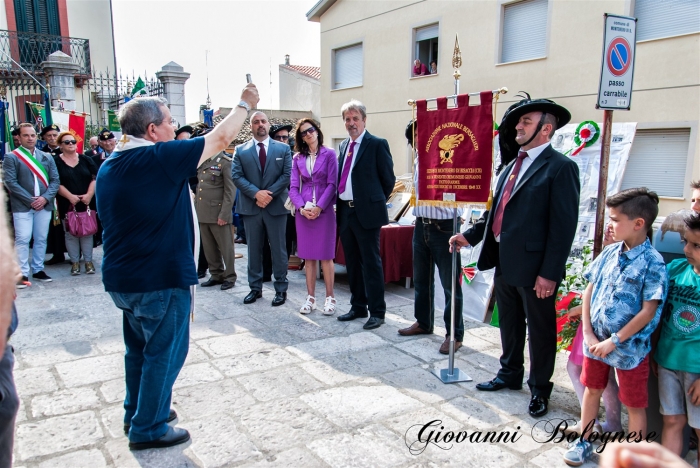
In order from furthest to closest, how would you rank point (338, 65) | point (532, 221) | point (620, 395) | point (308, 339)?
point (338, 65) < point (308, 339) < point (532, 221) < point (620, 395)

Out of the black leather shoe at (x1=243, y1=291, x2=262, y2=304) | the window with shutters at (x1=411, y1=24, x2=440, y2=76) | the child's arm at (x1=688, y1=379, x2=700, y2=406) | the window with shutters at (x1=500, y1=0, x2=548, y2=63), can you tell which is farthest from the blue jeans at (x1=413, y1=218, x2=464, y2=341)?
the window with shutters at (x1=411, y1=24, x2=440, y2=76)

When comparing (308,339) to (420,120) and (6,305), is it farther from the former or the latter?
(6,305)

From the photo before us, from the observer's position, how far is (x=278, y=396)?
132 inches

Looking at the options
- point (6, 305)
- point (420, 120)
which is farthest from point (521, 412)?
Answer: point (6, 305)

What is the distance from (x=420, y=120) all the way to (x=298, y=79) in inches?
950

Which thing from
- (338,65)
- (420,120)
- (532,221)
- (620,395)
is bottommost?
(620,395)

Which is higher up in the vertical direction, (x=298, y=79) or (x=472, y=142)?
(x=298, y=79)

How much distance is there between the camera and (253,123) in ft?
18.1

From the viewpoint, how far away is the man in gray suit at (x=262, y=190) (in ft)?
18.1

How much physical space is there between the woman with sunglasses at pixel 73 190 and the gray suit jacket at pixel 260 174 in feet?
9.15

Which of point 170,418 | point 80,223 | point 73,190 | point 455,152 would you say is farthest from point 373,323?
point 73,190

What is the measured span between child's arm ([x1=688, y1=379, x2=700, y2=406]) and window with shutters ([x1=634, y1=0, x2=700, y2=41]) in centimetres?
934

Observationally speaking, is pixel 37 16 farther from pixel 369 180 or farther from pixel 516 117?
pixel 516 117

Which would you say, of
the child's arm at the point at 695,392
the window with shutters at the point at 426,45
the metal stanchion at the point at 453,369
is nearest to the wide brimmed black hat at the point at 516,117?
the metal stanchion at the point at 453,369
